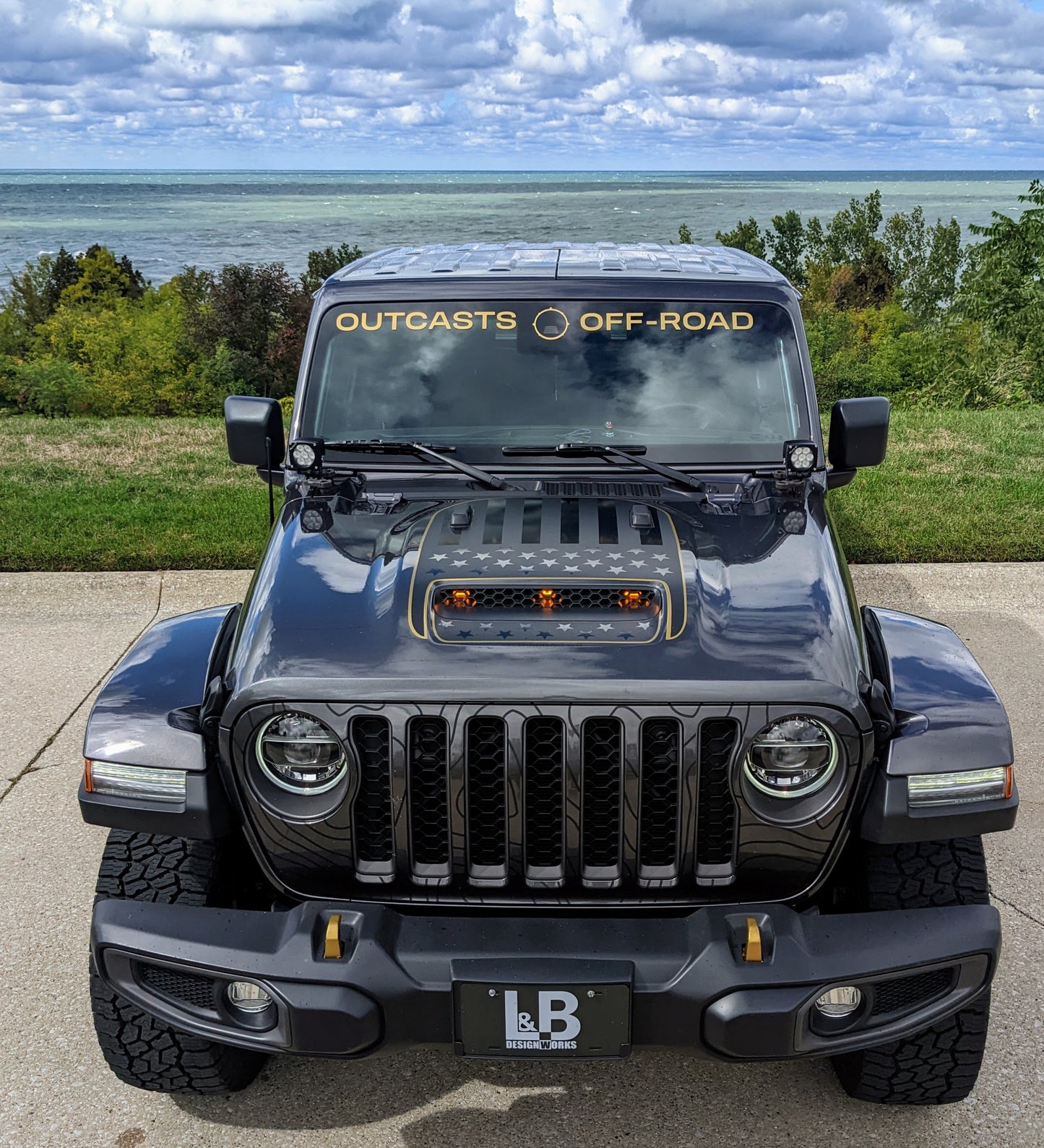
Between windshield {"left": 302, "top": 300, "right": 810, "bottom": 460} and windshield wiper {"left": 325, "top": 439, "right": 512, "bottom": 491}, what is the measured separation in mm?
87

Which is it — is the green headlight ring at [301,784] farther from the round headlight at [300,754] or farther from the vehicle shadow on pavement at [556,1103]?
the vehicle shadow on pavement at [556,1103]

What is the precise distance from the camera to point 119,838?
10.1ft

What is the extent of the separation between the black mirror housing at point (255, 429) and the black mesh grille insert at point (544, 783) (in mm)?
1899

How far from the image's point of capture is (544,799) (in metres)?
2.69

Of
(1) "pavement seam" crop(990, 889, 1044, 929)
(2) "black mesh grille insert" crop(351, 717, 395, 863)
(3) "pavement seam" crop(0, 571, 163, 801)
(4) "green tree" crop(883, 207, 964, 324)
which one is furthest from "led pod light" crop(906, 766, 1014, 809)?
(4) "green tree" crop(883, 207, 964, 324)

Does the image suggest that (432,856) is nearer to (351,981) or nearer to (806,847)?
(351,981)

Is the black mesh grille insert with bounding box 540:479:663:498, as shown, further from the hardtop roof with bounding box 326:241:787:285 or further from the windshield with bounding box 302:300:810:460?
the hardtop roof with bounding box 326:241:787:285

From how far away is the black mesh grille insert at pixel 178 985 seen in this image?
2721 mm

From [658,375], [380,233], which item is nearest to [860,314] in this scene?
[380,233]

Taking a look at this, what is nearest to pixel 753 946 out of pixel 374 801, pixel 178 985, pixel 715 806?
pixel 715 806

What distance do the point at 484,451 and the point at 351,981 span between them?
1.82 m

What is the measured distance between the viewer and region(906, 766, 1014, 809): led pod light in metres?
2.74

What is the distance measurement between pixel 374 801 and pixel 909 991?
1295 millimetres

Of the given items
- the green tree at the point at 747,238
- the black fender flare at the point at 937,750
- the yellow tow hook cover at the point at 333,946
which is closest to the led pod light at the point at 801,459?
the black fender flare at the point at 937,750
